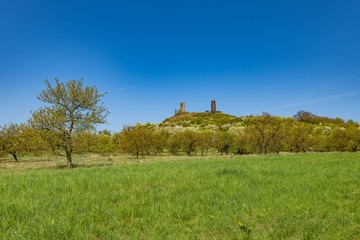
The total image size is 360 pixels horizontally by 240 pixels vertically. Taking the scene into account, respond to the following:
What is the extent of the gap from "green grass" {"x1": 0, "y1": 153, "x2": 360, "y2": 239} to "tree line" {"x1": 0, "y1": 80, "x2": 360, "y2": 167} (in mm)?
18803

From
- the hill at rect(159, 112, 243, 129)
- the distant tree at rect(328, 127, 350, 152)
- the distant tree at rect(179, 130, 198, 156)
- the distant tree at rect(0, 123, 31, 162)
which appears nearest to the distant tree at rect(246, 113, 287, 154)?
the distant tree at rect(328, 127, 350, 152)

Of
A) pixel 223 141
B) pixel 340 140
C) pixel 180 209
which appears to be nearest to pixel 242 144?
pixel 223 141

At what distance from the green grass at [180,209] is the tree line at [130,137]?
18.8 meters

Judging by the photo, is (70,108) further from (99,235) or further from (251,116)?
(251,116)

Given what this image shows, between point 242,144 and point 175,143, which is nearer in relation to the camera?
point 242,144

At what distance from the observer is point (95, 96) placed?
2958cm

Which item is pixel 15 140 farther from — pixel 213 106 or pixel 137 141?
pixel 213 106

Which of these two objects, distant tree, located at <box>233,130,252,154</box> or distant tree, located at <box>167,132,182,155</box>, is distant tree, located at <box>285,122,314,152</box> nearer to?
distant tree, located at <box>233,130,252,154</box>

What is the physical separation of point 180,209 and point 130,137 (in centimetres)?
4852

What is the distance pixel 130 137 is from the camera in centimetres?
5456

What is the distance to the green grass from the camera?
574cm

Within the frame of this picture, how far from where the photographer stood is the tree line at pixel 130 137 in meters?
27.9

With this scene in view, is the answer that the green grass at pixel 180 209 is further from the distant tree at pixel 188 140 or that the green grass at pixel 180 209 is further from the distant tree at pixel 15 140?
the distant tree at pixel 188 140

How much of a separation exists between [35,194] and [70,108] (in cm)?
2192
